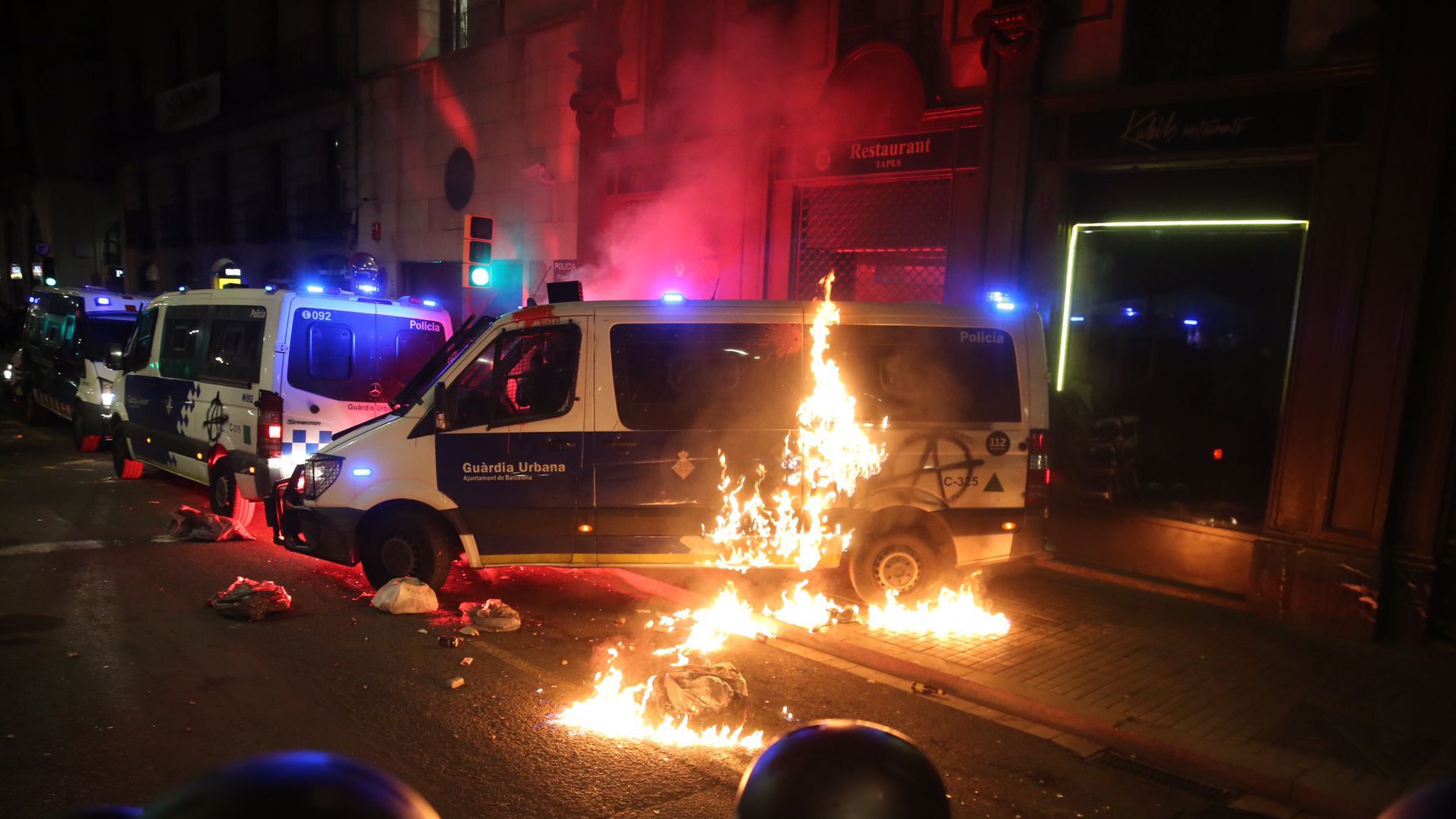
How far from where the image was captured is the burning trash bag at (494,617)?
6.02m

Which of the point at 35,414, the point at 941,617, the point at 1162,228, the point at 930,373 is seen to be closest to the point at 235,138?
the point at 35,414

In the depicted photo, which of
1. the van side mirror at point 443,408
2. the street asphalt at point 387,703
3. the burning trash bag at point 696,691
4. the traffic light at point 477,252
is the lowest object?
the street asphalt at point 387,703

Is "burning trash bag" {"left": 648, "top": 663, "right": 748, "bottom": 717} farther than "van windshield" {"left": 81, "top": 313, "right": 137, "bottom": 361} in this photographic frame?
No

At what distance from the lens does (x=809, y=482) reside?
6508 millimetres

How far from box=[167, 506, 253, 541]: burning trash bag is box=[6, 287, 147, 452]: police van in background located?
14.4 ft

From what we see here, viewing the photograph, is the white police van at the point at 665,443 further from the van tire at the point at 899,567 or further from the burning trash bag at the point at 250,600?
the burning trash bag at the point at 250,600

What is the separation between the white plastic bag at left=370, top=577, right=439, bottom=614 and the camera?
6215mm

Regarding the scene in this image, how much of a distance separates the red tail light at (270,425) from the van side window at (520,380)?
2.71 m

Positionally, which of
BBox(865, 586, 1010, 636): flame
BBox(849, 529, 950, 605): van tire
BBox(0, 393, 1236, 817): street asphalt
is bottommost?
BBox(0, 393, 1236, 817): street asphalt

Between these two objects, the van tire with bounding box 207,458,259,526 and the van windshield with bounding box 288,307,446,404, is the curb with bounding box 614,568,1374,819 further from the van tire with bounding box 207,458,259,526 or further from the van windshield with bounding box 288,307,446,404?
the van tire with bounding box 207,458,259,526

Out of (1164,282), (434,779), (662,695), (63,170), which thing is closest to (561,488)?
(662,695)

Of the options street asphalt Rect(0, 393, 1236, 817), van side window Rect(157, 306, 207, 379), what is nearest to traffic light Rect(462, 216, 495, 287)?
van side window Rect(157, 306, 207, 379)

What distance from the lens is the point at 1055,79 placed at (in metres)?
8.34

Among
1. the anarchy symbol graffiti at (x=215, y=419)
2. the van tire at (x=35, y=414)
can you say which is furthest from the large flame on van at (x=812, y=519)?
the van tire at (x=35, y=414)
